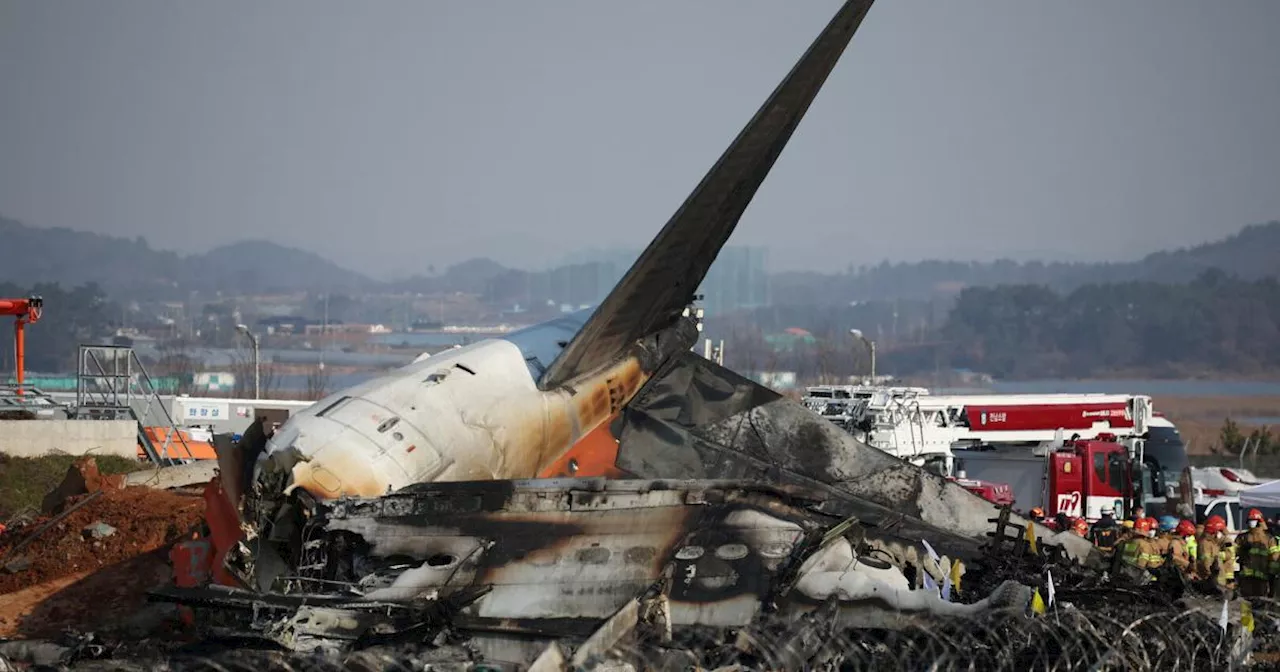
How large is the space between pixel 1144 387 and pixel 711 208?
348 ft

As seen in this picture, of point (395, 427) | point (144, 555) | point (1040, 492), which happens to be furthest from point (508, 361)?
point (1040, 492)

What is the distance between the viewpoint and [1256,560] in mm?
19469

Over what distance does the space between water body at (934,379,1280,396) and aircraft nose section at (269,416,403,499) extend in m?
99.3

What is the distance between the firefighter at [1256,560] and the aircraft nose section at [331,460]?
40.0ft

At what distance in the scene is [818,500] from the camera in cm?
1364

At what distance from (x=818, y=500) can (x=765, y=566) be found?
1.38 metres

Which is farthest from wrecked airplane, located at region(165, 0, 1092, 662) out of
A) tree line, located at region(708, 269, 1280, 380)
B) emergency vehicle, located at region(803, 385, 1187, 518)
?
tree line, located at region(708, 269, 1280, 380)

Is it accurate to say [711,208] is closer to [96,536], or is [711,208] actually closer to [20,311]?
[96,536]

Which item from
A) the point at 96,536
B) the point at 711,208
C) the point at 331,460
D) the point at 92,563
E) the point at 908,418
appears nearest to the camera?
the point at 331,460

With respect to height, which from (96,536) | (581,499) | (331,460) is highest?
(331,460)

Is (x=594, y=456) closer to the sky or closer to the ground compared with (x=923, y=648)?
closer to the sky

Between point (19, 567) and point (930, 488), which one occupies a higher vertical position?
point (930, 488)

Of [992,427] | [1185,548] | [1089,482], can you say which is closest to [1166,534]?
[1185,548]

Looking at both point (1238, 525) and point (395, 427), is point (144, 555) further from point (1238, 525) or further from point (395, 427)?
point (1238, 525)
